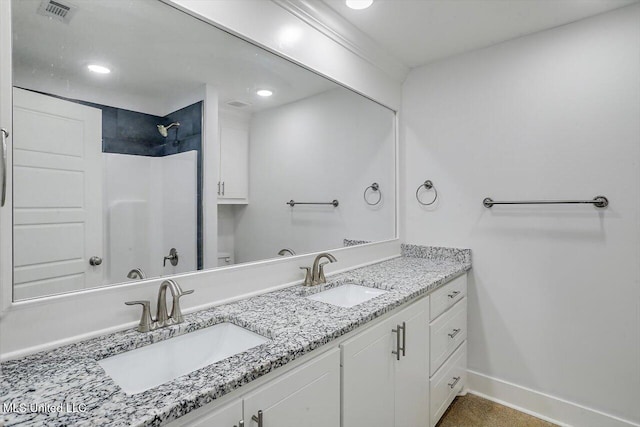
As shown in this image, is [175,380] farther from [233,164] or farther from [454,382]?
[454,382]

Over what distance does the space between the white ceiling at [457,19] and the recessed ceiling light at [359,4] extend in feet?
0.12

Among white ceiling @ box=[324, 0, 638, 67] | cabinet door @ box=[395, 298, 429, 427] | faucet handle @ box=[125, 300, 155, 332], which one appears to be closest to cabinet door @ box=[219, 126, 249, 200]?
faucet handle @ box=[125, 300, 155, 332]

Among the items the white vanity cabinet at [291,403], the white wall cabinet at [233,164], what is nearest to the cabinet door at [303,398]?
the white vanity cabinet at [291,403]

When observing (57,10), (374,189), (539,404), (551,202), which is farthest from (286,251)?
(539,404)

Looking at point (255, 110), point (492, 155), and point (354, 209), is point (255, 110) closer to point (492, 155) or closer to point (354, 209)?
point (354, 209)

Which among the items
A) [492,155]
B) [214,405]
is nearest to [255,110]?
[214,405]

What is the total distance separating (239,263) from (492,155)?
1.81m

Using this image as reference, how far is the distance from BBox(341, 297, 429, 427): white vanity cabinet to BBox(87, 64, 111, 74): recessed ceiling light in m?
1.25

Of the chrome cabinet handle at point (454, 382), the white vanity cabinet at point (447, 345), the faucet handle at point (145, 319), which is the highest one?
the faucet handle at point (145, 319)

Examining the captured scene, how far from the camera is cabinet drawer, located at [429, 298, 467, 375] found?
1.83m

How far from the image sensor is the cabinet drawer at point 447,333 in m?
1.83

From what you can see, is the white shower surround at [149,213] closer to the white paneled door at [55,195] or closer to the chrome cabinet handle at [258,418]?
the white paneled door at [55,195]

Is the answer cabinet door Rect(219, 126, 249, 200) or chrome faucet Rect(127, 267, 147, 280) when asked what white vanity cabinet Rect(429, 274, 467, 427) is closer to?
cabinet door Rect(219, 126, 249, 200)

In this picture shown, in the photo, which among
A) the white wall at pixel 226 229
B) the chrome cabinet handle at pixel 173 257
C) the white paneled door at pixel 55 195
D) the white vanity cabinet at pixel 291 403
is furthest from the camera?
the white wall at pixel 226 229
